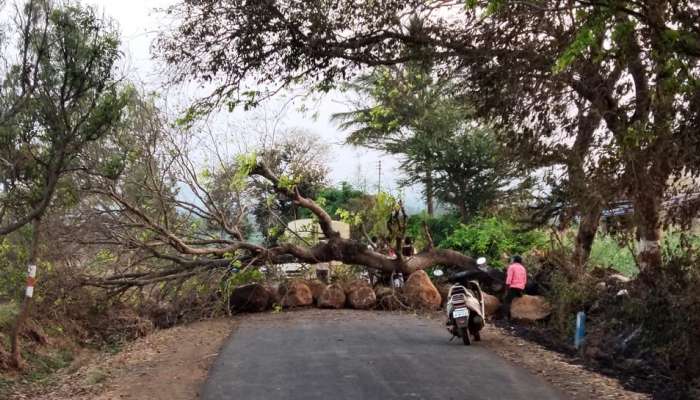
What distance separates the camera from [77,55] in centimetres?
1188

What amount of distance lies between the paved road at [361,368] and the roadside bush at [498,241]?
7776 millimetres

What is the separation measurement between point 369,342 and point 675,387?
5.51m

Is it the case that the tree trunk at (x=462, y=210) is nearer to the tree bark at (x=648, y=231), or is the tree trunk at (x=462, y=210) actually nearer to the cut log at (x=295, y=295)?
the cut log at (x=295, y=295)

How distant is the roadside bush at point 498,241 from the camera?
22.8 metres

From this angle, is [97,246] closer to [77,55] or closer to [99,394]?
[77,55]

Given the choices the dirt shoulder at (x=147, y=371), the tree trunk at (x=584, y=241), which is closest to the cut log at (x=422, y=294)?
the tree trunk at (x=584, y=241)

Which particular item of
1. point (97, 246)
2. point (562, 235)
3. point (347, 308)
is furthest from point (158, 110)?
point (562, 235)

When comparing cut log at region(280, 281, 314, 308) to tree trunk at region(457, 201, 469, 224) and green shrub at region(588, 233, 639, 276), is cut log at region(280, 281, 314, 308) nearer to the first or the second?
green shrub at region(588, 233, 639, 276)

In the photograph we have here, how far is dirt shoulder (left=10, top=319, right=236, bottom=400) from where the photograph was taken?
389 inches

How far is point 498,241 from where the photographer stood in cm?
2323

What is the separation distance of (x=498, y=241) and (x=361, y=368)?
13.6 meters

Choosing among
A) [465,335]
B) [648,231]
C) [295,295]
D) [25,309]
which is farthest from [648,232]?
[25,309]

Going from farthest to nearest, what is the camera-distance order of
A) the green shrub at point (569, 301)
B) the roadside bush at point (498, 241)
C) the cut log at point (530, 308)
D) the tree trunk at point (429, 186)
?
1. the tree trunk at point (429, 186)
2. the roadside bush at point (498, 241)
3. the cut log at point (530, 308)
4. the green shrub at point (569, 301)

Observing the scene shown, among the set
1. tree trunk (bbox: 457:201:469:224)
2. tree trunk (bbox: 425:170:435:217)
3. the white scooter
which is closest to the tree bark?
the white scooter
